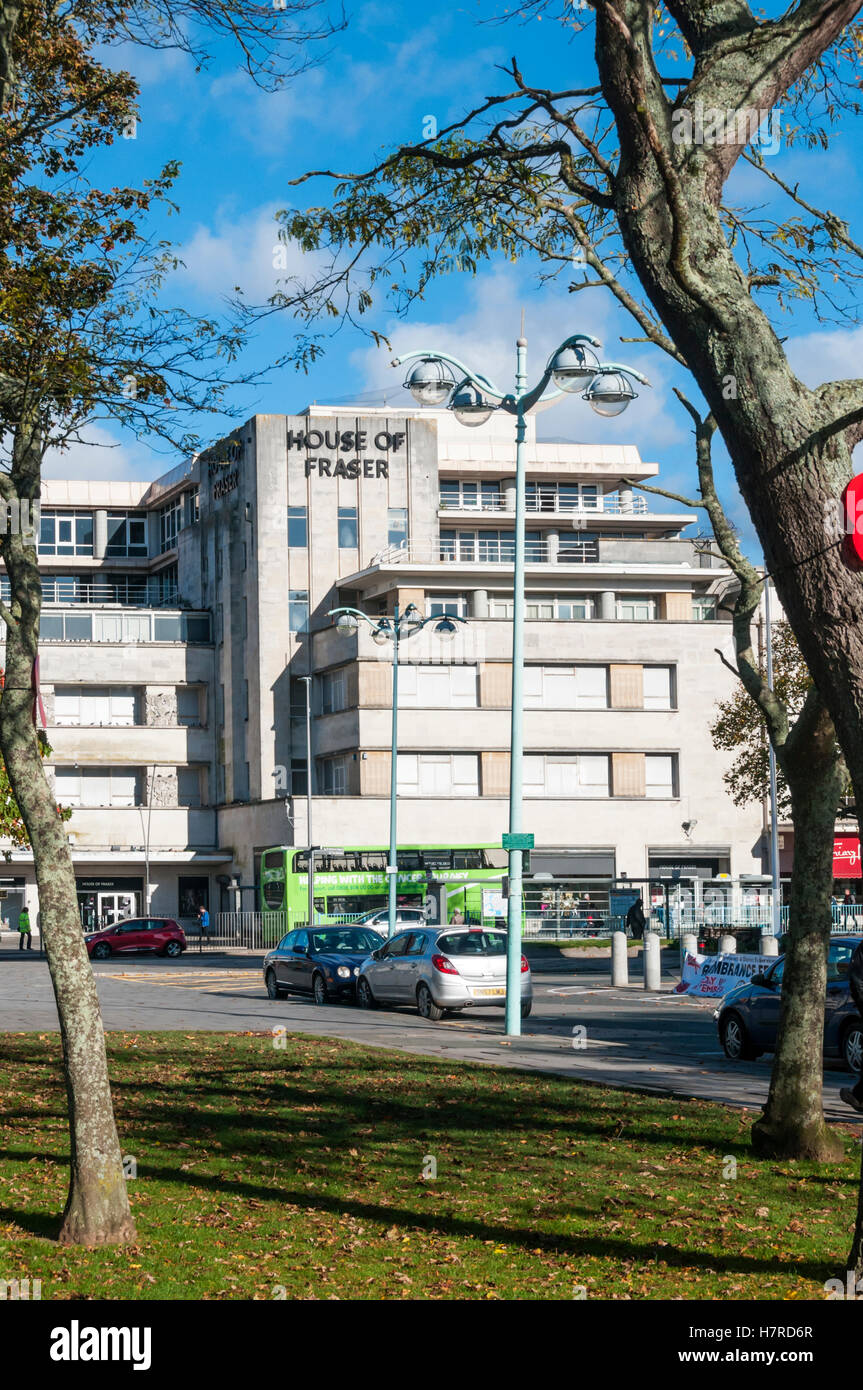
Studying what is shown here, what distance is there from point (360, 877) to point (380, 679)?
53.6 ft

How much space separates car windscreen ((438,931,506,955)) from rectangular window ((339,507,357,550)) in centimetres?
5563

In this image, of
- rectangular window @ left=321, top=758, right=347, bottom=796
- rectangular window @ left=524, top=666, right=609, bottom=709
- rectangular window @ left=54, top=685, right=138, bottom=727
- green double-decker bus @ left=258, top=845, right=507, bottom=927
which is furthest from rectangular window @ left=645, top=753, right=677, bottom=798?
rectangular window @ left=54, top=685, right=138, bottom=727

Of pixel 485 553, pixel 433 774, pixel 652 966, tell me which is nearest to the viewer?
pixel 652 966

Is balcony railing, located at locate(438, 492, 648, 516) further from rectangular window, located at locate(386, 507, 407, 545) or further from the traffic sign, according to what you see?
the traffic sign

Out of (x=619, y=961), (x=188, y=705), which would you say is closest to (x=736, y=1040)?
(x=619, y=961)

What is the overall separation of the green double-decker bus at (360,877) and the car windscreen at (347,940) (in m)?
23.3

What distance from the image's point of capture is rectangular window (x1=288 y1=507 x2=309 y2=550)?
80625 mm

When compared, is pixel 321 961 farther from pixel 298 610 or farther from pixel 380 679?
pixel 298 610

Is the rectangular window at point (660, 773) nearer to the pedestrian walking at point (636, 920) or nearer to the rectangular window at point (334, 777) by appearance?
the rectangular window at point (334, 777)

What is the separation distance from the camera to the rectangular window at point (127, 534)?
100m

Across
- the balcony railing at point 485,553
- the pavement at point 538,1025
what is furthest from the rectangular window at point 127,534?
the pavement at point 538,1025

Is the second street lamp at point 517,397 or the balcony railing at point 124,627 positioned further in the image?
the balcony railing at point 124,627

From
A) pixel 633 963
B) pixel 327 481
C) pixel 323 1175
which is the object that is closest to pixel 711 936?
pixel 633 963

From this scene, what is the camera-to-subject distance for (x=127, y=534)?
101 metres
